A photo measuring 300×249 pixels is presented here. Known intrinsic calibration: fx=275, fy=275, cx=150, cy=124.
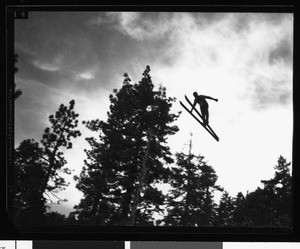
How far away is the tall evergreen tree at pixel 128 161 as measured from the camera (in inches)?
183

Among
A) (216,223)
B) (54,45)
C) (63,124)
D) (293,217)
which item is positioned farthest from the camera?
(216,223)

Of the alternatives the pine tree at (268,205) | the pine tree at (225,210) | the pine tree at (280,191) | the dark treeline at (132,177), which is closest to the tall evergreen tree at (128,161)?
the dark treeline at (132,177)

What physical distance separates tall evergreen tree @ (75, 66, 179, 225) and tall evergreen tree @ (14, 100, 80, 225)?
0.41 metres

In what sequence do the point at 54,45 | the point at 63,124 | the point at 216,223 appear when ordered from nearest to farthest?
the point at 54,45 < the point at 63,124 < the point at 216,223

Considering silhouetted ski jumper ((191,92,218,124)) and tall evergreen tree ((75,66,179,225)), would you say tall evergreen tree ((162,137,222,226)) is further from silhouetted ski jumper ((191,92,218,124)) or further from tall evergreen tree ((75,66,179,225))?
silhouetted ski jumper ((191,92,218,124))

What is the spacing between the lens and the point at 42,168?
4.89 meters

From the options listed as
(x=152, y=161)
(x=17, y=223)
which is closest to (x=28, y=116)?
(x=17, y=223)

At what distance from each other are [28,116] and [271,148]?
400 cm

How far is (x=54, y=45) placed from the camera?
4.18 metres

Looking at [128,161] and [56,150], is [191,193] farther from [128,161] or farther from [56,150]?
[56,150]

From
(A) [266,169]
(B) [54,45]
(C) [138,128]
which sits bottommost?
(A) [266,169]

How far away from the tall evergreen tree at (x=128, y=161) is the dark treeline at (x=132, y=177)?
0.05ft

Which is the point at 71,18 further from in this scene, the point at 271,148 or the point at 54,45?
the point at 271,148

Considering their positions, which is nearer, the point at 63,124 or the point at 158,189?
the point at 63,124
